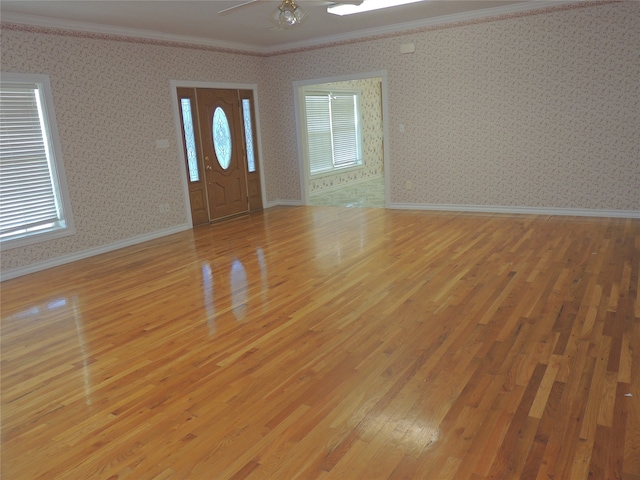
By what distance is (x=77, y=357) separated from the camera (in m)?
3.19

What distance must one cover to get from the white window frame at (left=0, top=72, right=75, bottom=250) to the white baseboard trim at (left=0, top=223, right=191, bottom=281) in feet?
0.87

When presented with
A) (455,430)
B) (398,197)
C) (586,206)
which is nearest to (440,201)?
(398,197)

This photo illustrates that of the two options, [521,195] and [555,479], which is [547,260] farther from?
[555,479]

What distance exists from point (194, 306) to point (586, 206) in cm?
534

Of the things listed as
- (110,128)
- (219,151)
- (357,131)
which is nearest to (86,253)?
(110,128)

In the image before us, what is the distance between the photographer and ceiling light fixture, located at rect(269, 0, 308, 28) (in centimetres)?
298

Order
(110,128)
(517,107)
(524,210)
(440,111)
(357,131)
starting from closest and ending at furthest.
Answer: (110,128)
(517,107)
(524,210)
(440,111)
(357,131)

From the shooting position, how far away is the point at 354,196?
943cm

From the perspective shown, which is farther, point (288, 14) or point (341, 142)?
point (341, 142)

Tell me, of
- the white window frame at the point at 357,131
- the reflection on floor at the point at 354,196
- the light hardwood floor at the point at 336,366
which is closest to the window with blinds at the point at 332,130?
the white window frame at the point at 357,131

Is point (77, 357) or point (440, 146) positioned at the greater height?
point (440, 146)

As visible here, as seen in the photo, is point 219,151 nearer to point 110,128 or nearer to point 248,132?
point 248,132

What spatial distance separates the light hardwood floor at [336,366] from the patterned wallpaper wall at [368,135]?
6.06m

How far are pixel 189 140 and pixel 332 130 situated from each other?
159 inches
